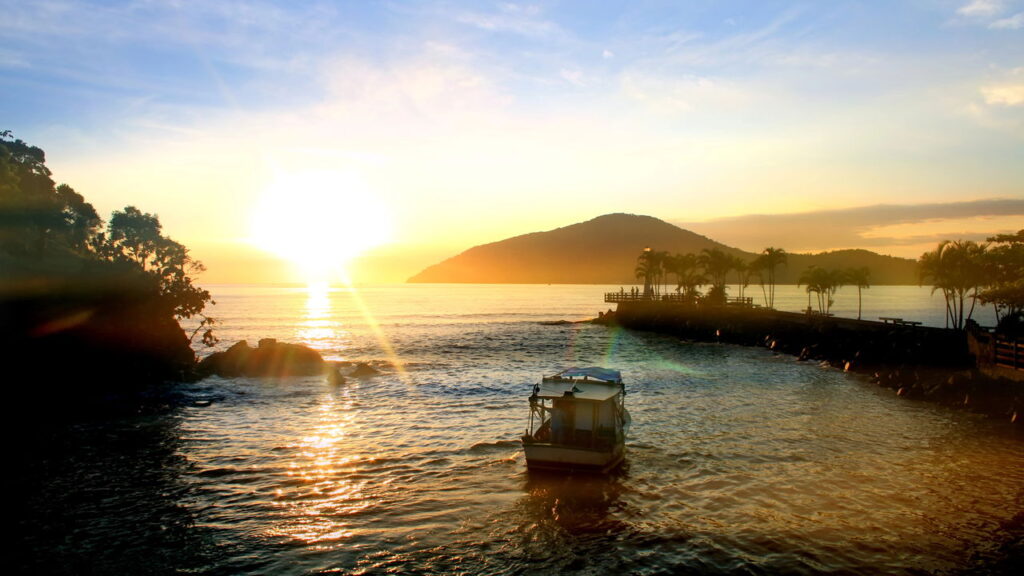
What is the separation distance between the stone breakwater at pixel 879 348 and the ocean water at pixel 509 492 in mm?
2207

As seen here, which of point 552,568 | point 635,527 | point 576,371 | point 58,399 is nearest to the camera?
point 552,568

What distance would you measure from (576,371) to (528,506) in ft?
24.1

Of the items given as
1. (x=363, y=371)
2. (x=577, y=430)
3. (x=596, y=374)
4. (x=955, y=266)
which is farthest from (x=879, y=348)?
(x=363, y=371)

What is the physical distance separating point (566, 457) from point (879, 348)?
42.6 metres

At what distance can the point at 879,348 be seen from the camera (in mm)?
51531

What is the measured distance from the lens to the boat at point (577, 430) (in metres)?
20.9

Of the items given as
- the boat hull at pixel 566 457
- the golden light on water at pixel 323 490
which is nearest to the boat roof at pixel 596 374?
the boat hull at pixel 566 457

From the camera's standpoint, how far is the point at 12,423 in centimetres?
3088

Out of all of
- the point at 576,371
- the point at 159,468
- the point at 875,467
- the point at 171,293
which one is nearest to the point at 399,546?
the point at 576,371

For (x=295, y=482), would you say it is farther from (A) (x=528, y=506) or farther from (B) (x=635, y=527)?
(B) (x=635, y=527)

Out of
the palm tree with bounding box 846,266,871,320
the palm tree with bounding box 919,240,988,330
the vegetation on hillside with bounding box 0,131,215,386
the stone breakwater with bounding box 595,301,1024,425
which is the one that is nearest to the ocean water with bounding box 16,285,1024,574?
the stone breakwater with bounding box 595,301,1024,425

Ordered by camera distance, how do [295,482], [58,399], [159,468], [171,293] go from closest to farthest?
[295,482]
[159,468]
[58,399]
[171,293]

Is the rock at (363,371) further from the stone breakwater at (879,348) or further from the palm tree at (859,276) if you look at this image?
the palm tree at (859,276)

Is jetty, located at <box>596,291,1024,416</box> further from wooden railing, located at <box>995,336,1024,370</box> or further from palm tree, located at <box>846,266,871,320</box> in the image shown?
palm tree, located at <box>846,266,871,320</box>
